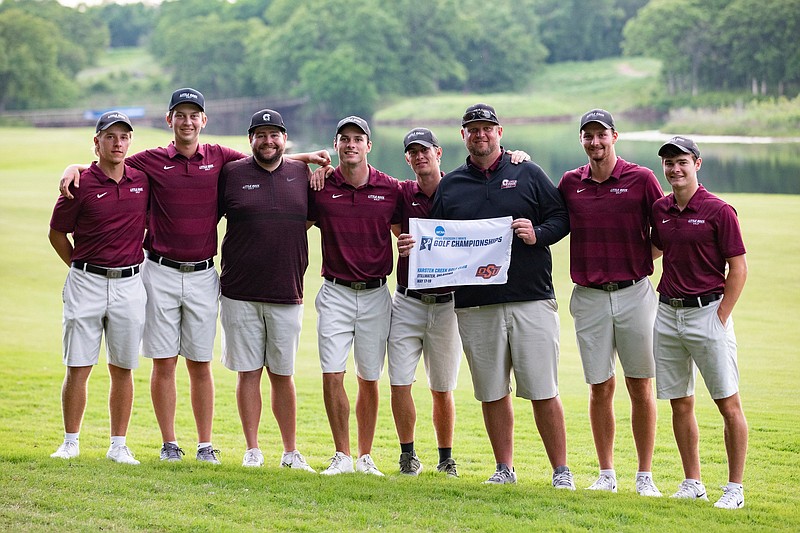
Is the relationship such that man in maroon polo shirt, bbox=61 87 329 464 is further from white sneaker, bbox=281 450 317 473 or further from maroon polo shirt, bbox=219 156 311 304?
white sneaker, bbox=281 450 317 473

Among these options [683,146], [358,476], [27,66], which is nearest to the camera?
[683,146]

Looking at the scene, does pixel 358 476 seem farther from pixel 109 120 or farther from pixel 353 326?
pixel 109 120

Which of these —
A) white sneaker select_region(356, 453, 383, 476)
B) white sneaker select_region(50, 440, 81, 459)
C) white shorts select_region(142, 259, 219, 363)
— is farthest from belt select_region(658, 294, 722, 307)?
white sneaker select_region(50, 440, 81, 459)

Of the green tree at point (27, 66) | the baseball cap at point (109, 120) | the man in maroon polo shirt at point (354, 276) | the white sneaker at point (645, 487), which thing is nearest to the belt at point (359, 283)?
the man in maroon polo shirt at point (354, 276)

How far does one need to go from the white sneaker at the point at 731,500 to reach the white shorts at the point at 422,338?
1.95 metres

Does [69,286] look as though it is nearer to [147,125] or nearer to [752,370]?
[752,370]

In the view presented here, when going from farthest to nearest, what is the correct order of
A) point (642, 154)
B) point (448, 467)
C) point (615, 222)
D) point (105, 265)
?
1. point (642, 154)
2. point (448, 467)
3. point (105, 265)
4. point (615, 222)

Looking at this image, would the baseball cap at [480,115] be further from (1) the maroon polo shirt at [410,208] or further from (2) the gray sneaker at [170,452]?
(2) the gray sneaker at [170,452]

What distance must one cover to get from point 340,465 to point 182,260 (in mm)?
1726

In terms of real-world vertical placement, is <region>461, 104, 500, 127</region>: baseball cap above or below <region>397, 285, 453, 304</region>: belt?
above

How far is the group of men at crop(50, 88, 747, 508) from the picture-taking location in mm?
6508

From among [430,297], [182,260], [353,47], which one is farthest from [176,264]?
[353,47]

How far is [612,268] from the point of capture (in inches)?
261

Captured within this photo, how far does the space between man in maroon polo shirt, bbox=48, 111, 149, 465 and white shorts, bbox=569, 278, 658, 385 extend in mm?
2925
